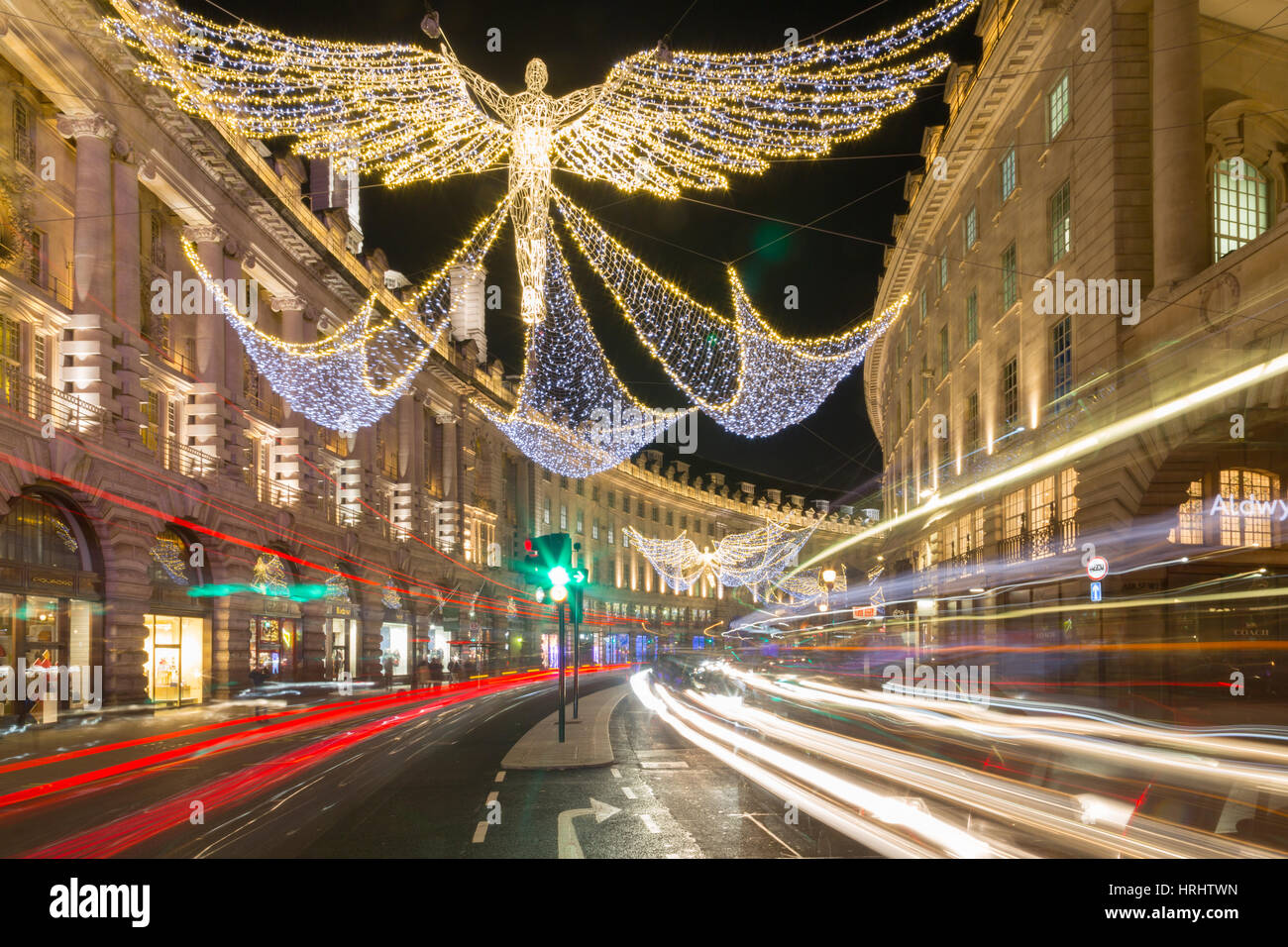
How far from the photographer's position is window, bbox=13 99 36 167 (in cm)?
2753

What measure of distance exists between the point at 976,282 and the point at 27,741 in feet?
102

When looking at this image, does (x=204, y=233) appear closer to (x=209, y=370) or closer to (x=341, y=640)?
(x=209, y=370)

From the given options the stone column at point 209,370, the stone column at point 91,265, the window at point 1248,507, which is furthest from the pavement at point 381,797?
the window at point 1248,507

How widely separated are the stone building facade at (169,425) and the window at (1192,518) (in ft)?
64.3

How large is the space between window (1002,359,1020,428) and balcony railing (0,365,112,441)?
26461mm

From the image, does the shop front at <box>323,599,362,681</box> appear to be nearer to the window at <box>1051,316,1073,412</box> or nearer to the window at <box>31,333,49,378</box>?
the window at <box>31,333,49,378</box>

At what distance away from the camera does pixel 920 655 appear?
41.5 metres

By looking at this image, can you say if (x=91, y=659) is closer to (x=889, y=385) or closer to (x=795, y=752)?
(x=795, y=752)

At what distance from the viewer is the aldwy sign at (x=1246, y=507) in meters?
26.7

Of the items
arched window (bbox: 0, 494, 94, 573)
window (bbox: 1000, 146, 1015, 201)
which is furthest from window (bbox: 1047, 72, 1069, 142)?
arched window (bbox: 0, 494, 94, 573)

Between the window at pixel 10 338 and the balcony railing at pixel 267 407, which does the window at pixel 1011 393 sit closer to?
the balcony railing at pixel 267 407

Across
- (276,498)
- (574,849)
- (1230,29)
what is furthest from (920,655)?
(574,849)

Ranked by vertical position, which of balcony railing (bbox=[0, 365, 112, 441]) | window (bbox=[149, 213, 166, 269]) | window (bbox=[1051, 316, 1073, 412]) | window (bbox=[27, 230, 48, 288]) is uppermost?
window (bbox=[149, 213, 166, 269])

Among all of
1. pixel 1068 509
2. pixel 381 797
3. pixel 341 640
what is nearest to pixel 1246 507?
pixel 1068 509
